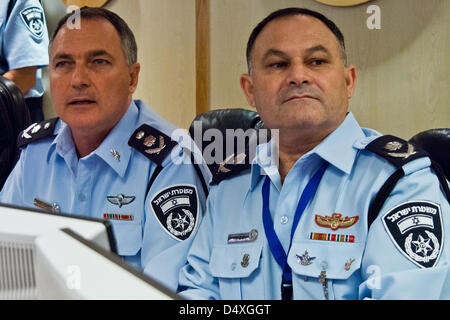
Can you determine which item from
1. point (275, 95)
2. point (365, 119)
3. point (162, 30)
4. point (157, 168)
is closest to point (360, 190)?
point (275, 95)

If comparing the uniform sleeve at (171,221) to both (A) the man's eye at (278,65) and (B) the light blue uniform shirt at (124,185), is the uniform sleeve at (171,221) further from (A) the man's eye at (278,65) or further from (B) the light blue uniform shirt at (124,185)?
(A) the man's eye at (278,65)

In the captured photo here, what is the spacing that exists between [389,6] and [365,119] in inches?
16.0

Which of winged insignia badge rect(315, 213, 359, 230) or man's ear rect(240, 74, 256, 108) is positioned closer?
winged insignia badge rect(315, 213, 359, 230)

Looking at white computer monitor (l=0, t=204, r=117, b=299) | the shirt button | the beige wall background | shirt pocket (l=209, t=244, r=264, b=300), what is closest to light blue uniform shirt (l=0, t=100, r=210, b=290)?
shirt pocket (l=209, t=244, r=264, b=300)

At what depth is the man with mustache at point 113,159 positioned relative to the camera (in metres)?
1.08

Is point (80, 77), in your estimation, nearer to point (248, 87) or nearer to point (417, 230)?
point (248, 87)

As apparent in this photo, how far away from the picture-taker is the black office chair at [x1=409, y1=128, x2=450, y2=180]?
1.06 meters

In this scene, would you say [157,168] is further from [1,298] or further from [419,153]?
[1,298]

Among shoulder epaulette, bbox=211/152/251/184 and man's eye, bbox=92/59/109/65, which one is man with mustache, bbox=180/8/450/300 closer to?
shoulder epaulette, bbox=211/152/251/184

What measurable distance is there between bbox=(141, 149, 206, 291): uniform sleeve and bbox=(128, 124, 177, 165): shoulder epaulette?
68 millimetres

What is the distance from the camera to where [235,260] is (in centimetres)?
95

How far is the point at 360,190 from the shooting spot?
0.87 metres

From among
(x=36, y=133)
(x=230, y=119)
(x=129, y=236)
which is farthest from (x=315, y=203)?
(x=36, y=133)

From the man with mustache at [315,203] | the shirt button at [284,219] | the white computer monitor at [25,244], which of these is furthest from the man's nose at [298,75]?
the white computer monitor at [25,244]
